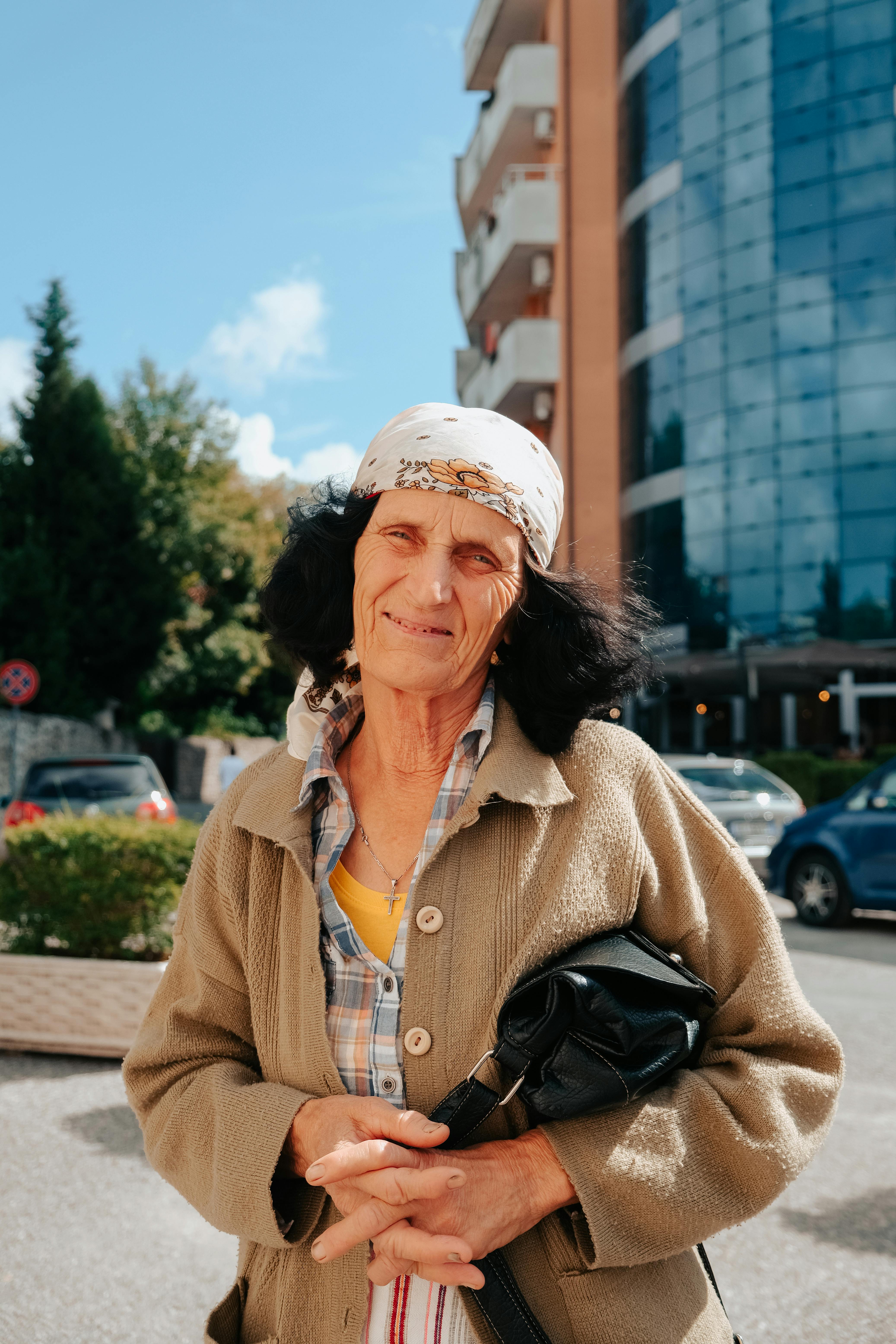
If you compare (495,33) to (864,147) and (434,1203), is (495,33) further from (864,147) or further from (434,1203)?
(434,1203)

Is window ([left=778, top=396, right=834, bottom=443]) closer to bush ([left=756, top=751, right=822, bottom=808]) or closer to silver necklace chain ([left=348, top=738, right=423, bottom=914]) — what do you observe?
bush ([left=756, top=751, right=822, bottom=808])

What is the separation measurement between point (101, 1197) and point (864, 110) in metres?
30.2

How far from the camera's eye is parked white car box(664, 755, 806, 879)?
14.6 meters

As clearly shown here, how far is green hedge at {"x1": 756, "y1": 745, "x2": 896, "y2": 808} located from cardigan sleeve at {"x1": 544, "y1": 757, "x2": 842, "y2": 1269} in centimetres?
1961

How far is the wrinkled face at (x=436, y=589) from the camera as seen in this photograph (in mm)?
1927

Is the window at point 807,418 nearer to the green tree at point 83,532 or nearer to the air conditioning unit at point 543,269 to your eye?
the air conditioning unit at point 543,269

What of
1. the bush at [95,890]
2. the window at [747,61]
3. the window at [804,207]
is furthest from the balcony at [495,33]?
the bush at [95,890]

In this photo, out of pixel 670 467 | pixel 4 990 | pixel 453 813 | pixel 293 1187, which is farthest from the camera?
pixel 670 467

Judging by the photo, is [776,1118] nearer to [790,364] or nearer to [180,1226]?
[180,1226]

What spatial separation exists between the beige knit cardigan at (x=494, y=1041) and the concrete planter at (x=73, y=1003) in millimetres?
4294

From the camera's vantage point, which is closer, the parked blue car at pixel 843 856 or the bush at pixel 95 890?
the bush at pixel 95 890

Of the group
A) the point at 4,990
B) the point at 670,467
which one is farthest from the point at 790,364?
the point at 4,990

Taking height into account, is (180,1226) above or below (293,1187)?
below

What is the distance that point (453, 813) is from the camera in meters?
1.90
